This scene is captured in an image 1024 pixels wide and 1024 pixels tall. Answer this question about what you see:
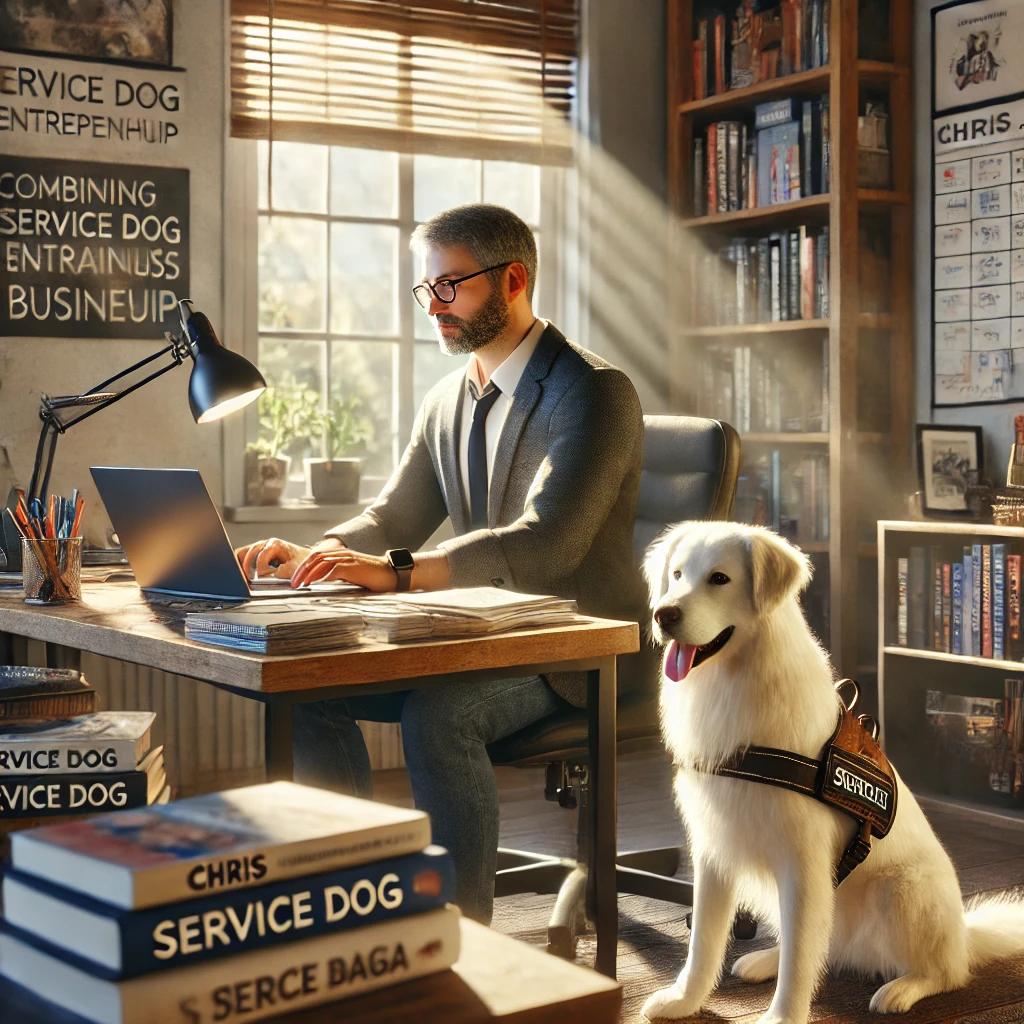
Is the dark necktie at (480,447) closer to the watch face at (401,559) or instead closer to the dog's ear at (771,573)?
the watch face at (401,559)

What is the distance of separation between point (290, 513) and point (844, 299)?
5.39 ft

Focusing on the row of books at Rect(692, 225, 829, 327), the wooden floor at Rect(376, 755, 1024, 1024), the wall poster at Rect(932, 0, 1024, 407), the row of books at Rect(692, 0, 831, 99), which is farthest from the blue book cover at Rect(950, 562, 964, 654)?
the row of books at Rect(692, 0, 831, 99)

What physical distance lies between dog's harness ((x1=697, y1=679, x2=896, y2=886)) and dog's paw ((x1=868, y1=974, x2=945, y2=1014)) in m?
0.28

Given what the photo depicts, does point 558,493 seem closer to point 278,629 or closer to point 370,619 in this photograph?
point 370,619

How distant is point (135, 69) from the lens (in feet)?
11.3

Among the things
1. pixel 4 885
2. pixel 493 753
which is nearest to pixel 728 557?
pixel 493 753

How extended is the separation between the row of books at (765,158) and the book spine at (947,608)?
113 cm

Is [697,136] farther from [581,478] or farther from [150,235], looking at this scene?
[581,478]

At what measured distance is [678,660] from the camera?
71.7 inches

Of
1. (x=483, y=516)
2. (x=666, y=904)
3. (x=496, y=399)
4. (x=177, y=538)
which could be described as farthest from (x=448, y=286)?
(x=666, y=904)

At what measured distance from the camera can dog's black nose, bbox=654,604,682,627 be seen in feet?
5.85

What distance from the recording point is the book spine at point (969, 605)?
3355 mm

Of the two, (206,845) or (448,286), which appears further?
(448,286)

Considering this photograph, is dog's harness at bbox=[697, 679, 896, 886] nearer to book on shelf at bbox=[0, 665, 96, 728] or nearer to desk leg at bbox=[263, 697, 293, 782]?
desk leg at bbox=[263, 697, 293, 782]
